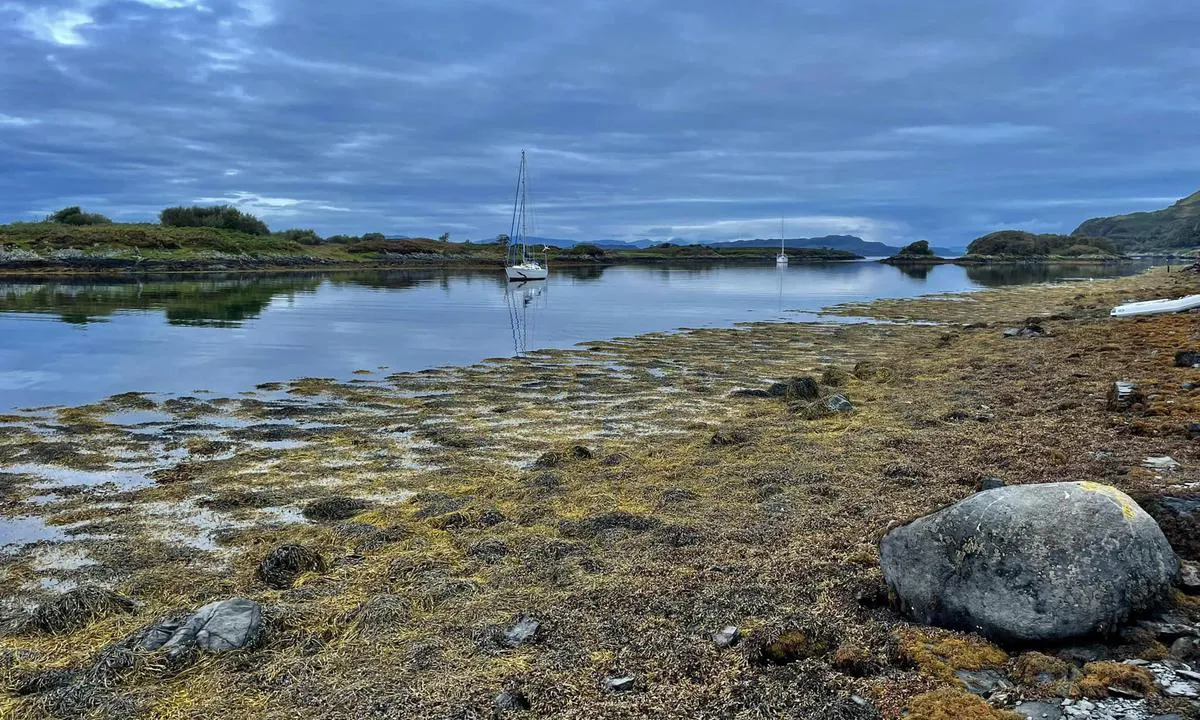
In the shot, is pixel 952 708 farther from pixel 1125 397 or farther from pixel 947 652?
pixel 1125 397

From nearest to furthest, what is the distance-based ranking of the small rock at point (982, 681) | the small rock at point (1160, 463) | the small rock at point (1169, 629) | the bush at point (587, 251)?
1. the small rock at point (982, 681)
2. the small rock at point (1169, 629)
3. the small rock at point (1160, 463)
4. the bush at point (587, 251)

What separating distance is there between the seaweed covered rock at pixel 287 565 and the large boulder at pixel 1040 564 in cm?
589

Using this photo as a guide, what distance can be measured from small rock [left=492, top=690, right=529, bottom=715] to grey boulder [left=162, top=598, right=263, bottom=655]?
2.43m

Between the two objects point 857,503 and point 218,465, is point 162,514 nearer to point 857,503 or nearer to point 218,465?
point 218,465

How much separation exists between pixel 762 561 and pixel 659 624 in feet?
5.42

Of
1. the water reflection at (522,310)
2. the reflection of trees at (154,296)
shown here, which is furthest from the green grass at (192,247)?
the water reflection at (522,310)

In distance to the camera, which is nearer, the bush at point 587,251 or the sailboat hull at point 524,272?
the sailboat hull at point 524,272

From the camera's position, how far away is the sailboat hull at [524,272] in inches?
3524

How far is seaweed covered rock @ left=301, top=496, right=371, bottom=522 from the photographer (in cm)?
984

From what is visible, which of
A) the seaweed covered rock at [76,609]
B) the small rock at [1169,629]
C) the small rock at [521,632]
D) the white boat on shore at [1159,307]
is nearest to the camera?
the small rock at [1169,629]

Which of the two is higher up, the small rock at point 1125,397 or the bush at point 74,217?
the bush at point 74,217

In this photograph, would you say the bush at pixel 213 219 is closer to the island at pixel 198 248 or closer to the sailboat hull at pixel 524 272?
the island at pixel 198 248

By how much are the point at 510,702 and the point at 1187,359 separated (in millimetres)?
16357

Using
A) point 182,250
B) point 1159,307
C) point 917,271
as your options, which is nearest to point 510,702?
point 1159,307
